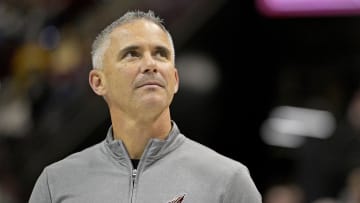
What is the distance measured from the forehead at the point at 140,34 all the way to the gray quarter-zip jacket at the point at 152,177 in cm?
35

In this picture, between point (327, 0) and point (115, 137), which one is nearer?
point (115, 137)

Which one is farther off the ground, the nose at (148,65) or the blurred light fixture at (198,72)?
the nose at (148,65)

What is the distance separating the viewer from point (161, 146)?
351 cm

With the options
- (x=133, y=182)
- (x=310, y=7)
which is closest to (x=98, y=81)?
(x=133, y=182)

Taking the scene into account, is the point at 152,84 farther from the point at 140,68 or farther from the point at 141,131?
the point at 141,131

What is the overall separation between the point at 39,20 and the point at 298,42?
11.0ft

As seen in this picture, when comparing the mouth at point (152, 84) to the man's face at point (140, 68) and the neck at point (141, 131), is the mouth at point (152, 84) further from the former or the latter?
the neck at point (141, 131)

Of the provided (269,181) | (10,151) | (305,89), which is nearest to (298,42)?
(305,89)

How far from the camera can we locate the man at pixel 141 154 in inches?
133

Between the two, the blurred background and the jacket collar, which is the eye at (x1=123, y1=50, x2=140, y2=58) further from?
the blurred background

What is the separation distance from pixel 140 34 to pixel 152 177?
55 centimetres

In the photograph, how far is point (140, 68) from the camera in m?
3.47

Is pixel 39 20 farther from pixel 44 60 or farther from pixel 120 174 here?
pixel 120 174

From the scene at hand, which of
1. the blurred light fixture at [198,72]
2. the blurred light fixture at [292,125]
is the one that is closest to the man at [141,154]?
the blurred light fixture at [292,125]
